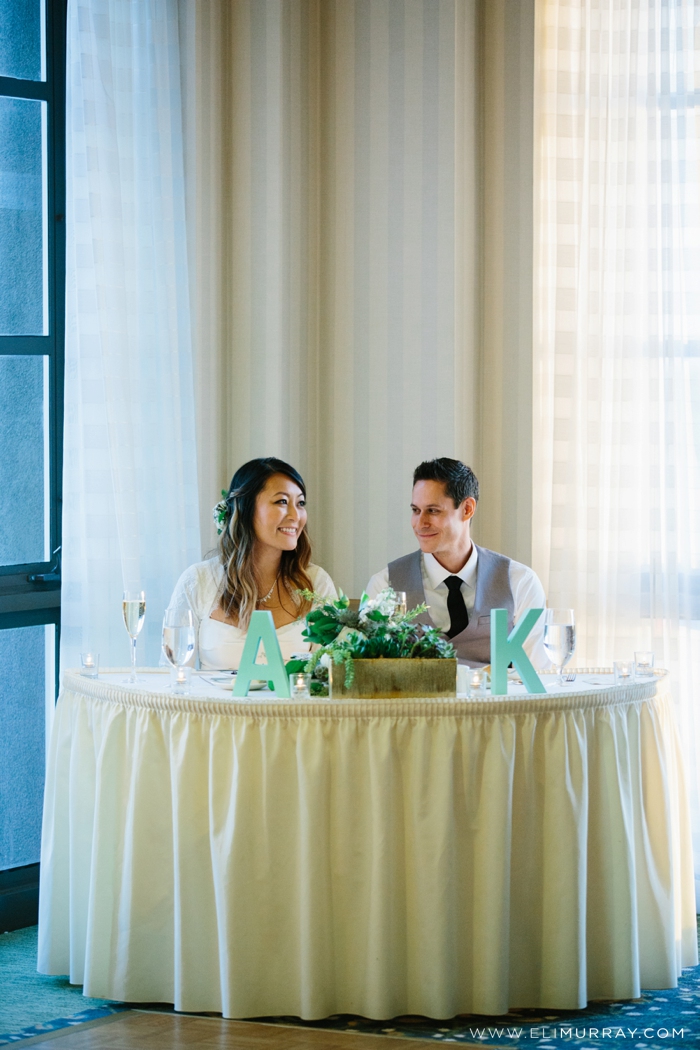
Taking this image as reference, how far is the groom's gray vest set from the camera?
3576mm

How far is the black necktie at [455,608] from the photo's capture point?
362cm

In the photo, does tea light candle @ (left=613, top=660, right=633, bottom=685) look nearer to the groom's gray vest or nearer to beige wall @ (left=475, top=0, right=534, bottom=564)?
the groom's gray vest

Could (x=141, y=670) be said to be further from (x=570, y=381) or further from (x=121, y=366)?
(x=570, y=381)

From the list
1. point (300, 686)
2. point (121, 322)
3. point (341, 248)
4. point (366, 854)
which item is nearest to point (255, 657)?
point (300, 686)

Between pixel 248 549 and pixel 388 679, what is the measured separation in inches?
45.0

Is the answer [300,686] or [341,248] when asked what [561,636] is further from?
[341,248]

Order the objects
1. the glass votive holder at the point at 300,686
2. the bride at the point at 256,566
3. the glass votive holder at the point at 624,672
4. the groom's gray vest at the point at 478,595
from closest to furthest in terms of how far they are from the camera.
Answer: the glass votive holder at the point at 300,686
the glass votive holder at the point at 624,672
the groom's gray vest at the point at 478,595
the bride at the point at 256,566

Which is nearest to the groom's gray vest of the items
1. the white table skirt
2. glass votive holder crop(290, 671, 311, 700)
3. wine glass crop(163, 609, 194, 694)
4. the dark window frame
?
the white table skirt

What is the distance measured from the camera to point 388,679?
2.74 meters

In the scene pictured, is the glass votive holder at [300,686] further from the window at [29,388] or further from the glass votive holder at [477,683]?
the window at [29,388]

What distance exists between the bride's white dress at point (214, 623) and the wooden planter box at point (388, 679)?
2.57 feet

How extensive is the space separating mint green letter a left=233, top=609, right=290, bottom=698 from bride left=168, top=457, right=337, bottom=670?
2.74 feet

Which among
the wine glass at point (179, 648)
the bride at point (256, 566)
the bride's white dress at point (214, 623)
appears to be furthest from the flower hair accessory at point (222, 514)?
the wine glass at point (179, 648)

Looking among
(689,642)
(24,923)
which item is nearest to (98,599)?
(24,923)
